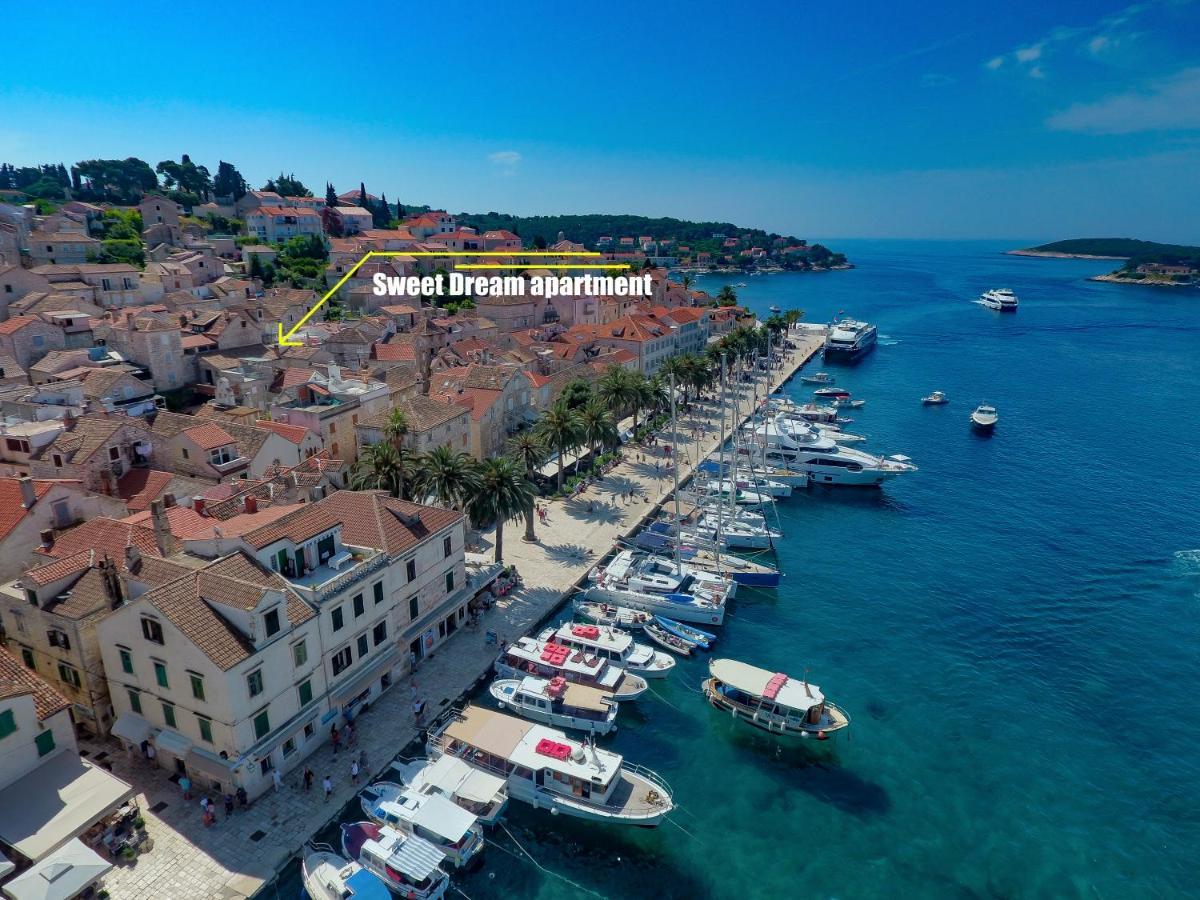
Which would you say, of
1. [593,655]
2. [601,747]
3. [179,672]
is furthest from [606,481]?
[179,672]

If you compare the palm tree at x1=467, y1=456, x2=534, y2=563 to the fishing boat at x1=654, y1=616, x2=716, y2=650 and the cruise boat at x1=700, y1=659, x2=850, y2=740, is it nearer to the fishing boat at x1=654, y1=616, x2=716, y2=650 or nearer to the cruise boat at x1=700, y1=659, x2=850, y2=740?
the fishing boat at x1=654, y1=616, x2=716, y2=650

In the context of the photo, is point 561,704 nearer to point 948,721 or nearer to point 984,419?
point 948,721

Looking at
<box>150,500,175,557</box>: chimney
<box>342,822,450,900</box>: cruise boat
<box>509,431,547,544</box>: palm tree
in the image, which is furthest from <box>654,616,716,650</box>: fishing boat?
<box>150,500,175,557</box>: chimney

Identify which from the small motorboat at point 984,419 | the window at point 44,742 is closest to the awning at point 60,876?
the window at point 44,742

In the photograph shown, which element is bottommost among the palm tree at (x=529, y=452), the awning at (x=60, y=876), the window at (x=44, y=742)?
the awning at (x=60, y=876)

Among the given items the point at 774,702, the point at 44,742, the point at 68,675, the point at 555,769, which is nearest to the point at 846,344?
the point at 774,702

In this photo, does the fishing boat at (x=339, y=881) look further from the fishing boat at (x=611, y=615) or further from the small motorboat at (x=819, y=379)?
the small motorboat at (x=819, y=379)
